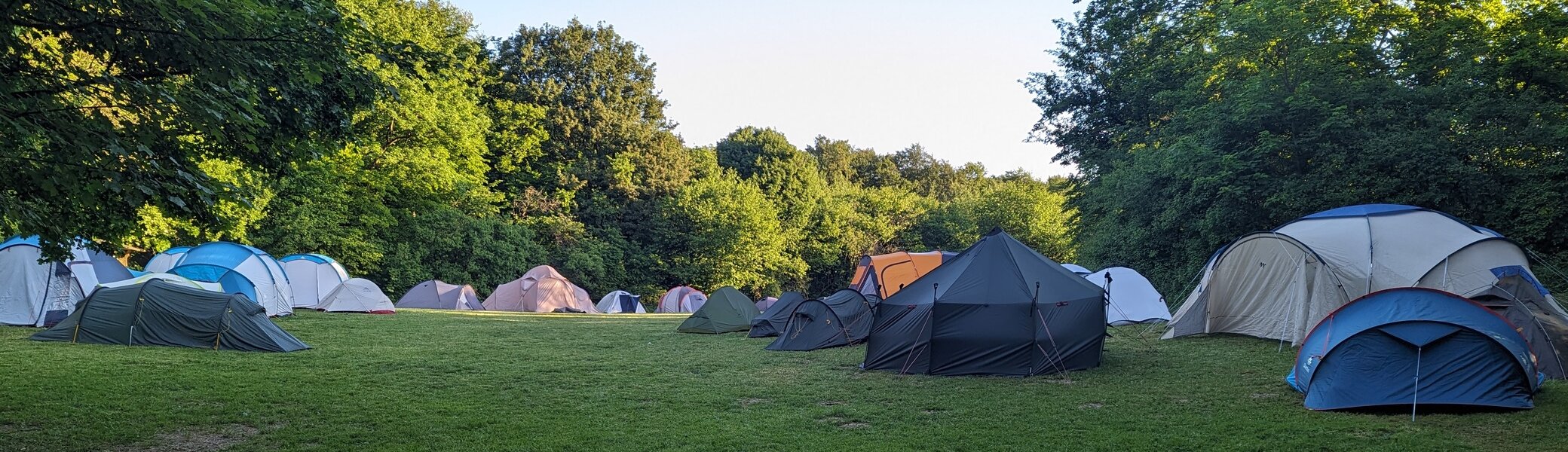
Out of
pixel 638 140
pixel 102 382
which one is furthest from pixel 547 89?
pixel 102 382

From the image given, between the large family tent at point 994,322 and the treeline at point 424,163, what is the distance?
6727mm

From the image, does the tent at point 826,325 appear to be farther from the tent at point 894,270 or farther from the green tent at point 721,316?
the tent at point 894,270

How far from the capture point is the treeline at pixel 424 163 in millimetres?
5992

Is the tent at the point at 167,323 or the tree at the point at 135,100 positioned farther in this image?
the tent at the point at 167,323

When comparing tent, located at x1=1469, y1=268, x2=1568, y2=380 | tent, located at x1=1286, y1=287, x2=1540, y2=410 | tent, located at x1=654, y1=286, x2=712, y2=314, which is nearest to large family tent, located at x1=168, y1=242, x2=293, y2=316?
tent, located at x1=654, y1=286, x2=712, y2=314

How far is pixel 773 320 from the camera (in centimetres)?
1873

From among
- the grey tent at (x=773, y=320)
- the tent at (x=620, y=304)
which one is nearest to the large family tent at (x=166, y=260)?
the grey tent at (x=773, y=320)

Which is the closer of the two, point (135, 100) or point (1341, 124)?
point (135, 100)

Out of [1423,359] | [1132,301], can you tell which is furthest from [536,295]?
[1423,359]

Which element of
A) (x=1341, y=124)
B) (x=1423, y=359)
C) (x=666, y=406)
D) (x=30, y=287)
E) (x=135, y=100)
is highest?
(x=1341, y=124)

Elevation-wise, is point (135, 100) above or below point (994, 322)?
above

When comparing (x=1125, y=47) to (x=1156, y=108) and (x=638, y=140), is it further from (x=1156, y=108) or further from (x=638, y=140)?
(x=638, y=140)

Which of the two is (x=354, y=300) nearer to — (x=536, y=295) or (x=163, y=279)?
(x=536, y=295)

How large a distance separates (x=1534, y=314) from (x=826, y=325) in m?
9.86
